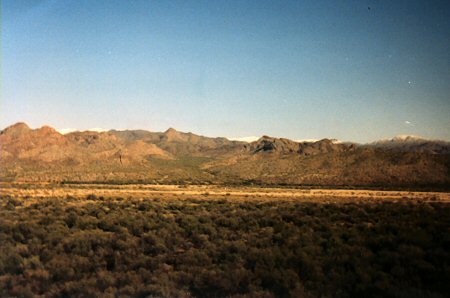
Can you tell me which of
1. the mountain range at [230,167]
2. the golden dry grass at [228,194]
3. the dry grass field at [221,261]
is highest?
the mountain range at [230,167]

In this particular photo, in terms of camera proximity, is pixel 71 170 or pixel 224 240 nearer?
pixel 224 240

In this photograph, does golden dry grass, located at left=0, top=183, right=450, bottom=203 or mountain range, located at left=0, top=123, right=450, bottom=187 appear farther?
mountain range, located at left=0, top=123, right=450, bottom=187

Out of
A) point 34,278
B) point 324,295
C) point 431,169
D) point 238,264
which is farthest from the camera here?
point 431,169

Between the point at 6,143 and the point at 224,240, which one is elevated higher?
the point at 6,143

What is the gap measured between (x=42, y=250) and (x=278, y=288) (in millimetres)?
8794

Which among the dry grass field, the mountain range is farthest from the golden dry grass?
the mountain range

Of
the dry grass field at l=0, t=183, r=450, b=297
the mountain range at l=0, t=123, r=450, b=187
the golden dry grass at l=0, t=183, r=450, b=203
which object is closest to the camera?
the dry grass field at l=0, t=183, r=450, b=297

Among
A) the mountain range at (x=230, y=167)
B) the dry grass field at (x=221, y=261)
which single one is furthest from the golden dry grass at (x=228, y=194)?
the mountain range at (x=230, y=167)

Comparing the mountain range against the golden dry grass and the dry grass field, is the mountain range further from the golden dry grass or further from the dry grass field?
the dry grass field

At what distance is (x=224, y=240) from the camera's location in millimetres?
15961

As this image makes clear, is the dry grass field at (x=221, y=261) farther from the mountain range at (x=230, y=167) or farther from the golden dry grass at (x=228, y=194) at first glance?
the mountain range at (x=230, y=167)

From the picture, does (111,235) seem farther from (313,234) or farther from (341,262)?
(341,262)

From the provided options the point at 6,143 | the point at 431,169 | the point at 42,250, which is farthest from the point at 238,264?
the point at 6,143

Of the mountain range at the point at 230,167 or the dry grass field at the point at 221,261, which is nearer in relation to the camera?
the dry grass field at the point at 221,261
